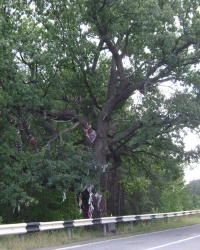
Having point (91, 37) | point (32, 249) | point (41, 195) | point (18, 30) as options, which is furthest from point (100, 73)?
point (32, 249)

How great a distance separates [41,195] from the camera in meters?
23.3

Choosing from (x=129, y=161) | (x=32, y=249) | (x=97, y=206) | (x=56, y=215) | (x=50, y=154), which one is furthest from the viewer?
(x=129, y=161)

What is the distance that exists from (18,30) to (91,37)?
158 inches

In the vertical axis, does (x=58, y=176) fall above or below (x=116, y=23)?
below

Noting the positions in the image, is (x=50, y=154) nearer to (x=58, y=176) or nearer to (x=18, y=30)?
(x=58, y=176)

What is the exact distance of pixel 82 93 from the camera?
2259 cm

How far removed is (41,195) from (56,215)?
4.32 feet

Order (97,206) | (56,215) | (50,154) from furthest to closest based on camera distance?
(56,215), (97,206), (50,154)

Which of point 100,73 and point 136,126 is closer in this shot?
point 136,126

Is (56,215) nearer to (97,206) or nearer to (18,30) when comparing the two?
(97,206)

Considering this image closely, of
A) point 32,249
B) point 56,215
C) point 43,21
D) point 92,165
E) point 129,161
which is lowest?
point 32,249

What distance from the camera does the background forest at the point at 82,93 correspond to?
1838 centimetres

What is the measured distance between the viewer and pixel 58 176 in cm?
1827

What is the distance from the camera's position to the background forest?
18.4 metres
